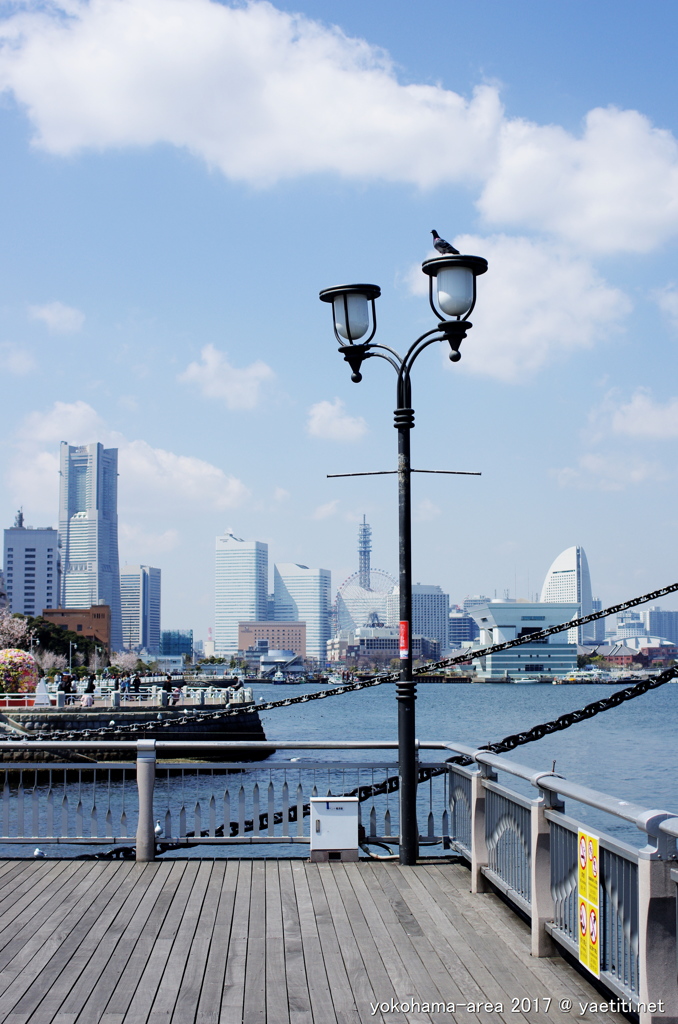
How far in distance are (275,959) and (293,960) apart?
4.7 inches

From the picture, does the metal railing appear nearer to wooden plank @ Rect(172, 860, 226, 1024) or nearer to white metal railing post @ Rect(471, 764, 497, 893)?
white metal railing post @ Rect(471, 764, 497, 893)

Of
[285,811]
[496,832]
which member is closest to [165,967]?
[496,832]

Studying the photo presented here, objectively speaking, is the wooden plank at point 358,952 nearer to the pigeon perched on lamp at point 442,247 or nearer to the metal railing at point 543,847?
the metal railing at point 543,847

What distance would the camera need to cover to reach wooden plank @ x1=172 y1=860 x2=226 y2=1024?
17.4ft

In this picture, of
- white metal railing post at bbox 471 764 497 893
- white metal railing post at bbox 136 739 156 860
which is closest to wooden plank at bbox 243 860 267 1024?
white metal railing post at bbox 136 739 156 860

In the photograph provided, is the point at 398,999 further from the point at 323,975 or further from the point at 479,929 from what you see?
the point at 479,929

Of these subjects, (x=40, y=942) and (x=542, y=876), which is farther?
(x=40, y=942)

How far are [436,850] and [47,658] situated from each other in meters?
108

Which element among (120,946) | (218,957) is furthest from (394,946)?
(120,946)

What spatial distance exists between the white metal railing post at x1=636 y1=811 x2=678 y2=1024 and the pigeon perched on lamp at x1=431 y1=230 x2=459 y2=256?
5.95 metres

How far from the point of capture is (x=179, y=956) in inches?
246

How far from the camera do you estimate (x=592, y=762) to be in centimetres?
4572

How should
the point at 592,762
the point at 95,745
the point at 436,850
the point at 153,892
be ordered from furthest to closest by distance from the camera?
the point at 592,762 → the point at 436,850 → the point at 95,745 → the point at 153,892

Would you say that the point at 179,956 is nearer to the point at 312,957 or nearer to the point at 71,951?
the point at 71,951
